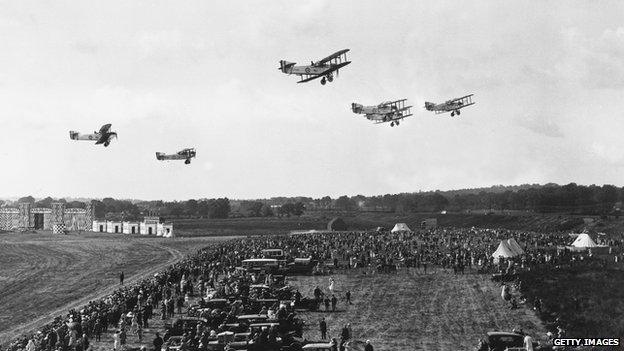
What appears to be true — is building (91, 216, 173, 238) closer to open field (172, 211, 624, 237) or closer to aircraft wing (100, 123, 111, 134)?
open field (172, 211, 624, 237)

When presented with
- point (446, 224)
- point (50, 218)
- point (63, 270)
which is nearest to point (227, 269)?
point (63, 270)

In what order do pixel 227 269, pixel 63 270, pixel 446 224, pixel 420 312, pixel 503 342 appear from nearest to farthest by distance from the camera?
1. pixel 503 342
2. pixel 420 312
3. pixel 227 269
4. pixel 63 270
5. pixel 446 224

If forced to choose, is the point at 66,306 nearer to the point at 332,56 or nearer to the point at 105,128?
the point at 105,128

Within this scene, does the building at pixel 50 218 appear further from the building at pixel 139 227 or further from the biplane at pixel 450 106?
the biplane at pixel 450 106

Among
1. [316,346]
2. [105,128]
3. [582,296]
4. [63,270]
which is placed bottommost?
[582,296]

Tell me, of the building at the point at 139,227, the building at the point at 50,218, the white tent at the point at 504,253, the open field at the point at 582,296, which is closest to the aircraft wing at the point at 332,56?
the open field at the point at 582,296

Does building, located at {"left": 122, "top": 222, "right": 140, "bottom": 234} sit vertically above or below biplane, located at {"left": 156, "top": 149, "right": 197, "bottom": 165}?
below

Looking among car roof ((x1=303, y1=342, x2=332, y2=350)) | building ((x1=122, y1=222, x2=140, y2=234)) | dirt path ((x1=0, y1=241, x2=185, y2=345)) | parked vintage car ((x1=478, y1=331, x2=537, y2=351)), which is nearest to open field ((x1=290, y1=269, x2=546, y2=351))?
parked vintage car ((x1=478, y1=331, x2=537, y2=351))
